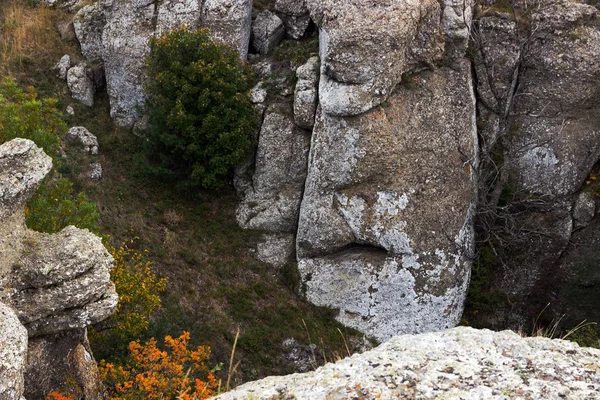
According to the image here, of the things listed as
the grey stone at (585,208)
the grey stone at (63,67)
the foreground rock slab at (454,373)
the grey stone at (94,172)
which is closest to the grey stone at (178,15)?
the grey stone at (63,67)

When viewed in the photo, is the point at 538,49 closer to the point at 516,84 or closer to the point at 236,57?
the point at 516,84

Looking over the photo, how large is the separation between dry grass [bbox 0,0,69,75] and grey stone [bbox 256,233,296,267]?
1564 centimetres

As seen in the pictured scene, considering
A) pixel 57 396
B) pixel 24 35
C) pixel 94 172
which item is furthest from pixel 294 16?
pixel 57 396

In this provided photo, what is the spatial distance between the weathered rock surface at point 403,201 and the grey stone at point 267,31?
5894 millimetres

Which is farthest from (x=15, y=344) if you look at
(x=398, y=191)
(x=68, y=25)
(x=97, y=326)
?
(x=68, y=25)

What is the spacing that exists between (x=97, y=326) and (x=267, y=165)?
36.1 ft

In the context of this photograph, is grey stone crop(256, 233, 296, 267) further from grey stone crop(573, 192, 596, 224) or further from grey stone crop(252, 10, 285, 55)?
grey stone crop(573, 192, 596, 224)

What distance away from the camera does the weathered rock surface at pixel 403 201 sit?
22.8 metres

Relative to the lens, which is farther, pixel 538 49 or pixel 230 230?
pixel 230 230

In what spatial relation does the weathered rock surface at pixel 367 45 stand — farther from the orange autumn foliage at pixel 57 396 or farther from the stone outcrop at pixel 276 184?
the orange autumn foliage at pixel 57 396

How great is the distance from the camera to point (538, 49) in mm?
23656

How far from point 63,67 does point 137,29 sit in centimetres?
461

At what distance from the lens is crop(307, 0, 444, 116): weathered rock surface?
21.4 meters

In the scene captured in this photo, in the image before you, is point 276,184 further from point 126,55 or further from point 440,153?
point 126,55
